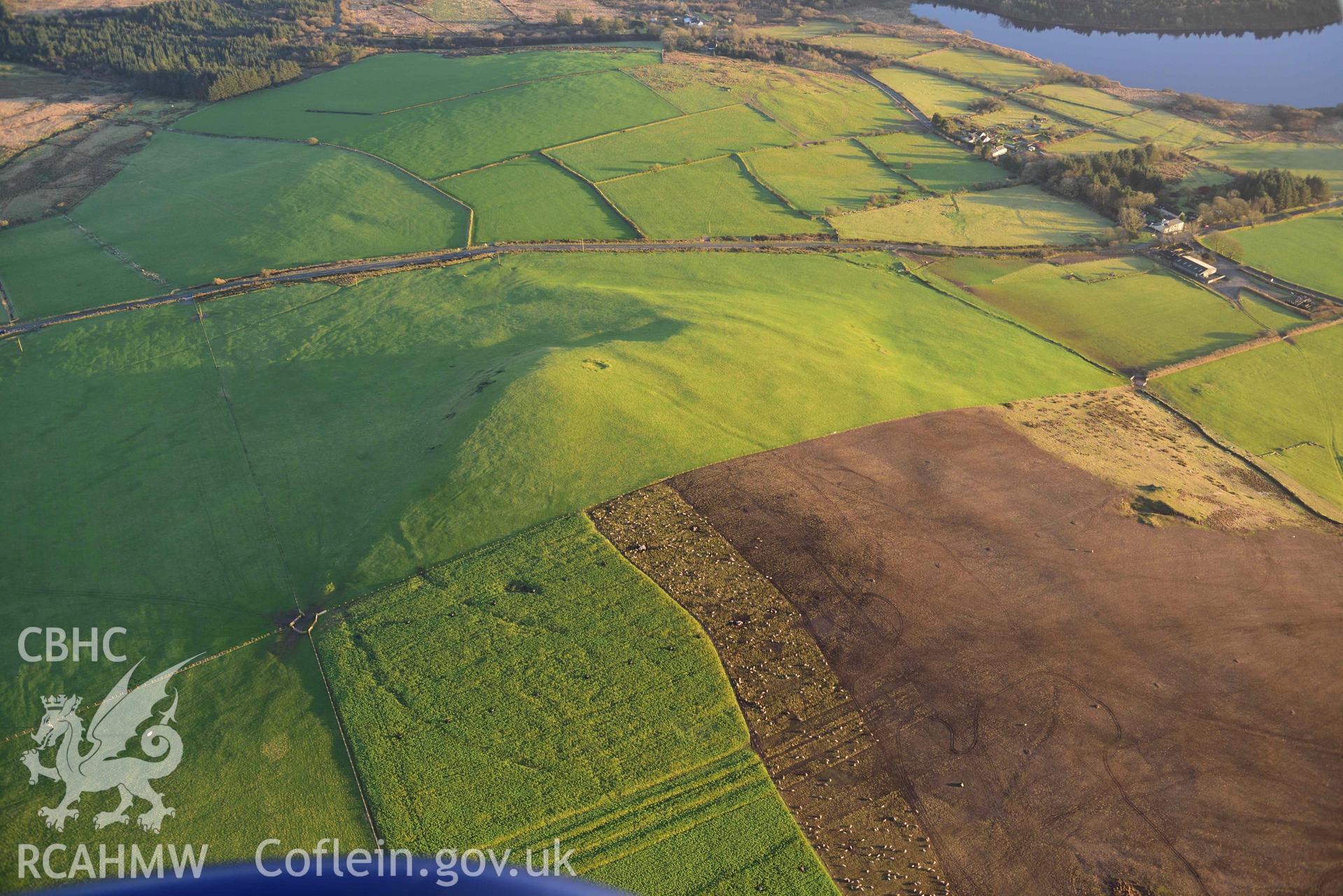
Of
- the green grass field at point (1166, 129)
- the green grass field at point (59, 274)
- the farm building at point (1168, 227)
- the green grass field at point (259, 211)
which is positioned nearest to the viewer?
the green grass field at point (59, 274)

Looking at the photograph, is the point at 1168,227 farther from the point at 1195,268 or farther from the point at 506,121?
the point at 506,121

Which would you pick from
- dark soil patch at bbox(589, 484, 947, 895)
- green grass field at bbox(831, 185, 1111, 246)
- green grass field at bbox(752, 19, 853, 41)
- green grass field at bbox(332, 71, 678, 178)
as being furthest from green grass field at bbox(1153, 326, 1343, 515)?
green grass field at bbox(752, 19, 853, 41)

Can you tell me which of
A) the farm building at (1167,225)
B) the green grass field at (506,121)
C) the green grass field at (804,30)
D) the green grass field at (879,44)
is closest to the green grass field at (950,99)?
the green grass field at (879,44)

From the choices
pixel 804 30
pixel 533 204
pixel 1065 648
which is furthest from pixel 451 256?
pixel 804 30

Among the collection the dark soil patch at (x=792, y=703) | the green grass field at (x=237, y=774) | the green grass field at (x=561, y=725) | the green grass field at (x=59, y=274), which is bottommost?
the green grass field at (x=59, y=274)

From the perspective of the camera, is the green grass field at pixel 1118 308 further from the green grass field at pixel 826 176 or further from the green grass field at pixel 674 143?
the green grass field at pixel 674 143

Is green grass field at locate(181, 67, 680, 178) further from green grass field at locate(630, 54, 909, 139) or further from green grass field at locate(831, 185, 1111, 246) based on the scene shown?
green grass field at locate(831, 185, 1111, 246)
